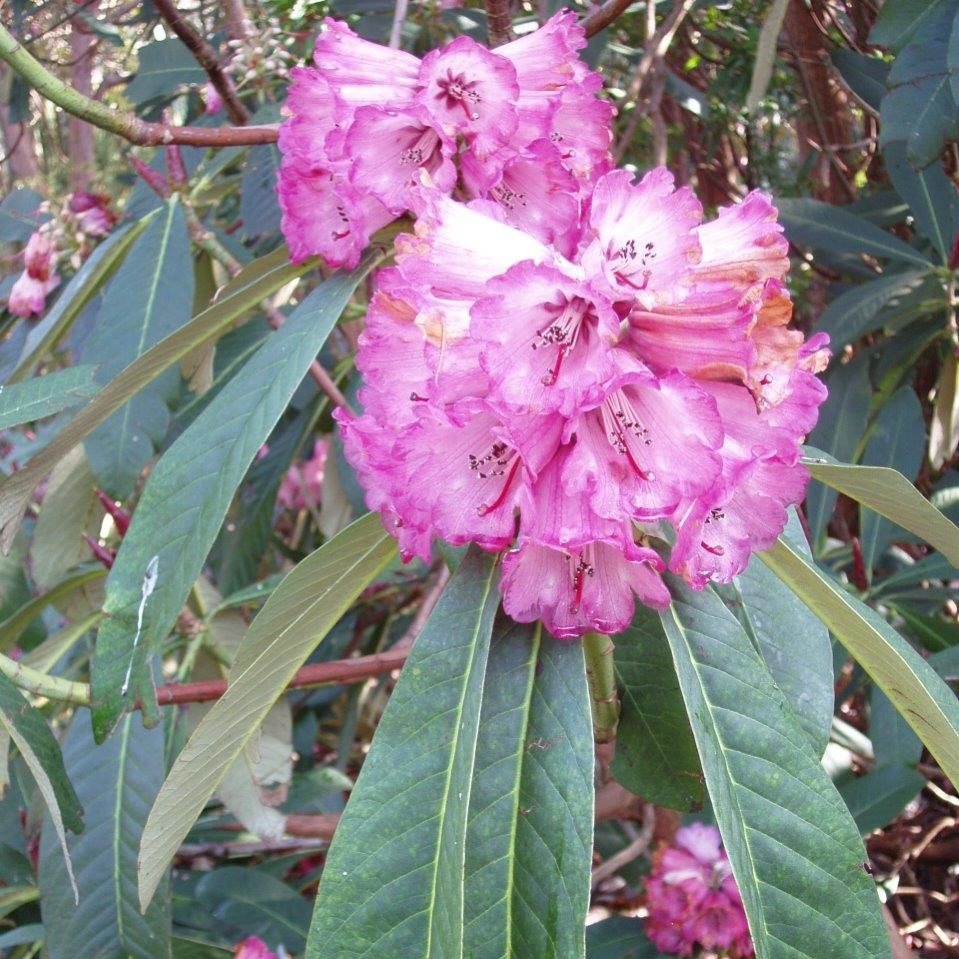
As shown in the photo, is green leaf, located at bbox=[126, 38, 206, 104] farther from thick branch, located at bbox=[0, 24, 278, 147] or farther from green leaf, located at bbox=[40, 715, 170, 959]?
green leaf, located at bbox=[40, 715, 170, 959]

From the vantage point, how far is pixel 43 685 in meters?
0.84

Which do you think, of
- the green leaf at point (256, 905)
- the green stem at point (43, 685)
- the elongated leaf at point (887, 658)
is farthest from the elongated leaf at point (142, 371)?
the green leaf at point (256, 905)

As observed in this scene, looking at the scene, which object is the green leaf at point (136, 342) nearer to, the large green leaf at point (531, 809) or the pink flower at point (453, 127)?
the pink flower at point (453, 127)

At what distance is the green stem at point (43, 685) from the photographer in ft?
2.74

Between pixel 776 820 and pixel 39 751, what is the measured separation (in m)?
0.58

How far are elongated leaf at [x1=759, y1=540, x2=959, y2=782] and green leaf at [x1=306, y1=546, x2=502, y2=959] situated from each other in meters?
0.22

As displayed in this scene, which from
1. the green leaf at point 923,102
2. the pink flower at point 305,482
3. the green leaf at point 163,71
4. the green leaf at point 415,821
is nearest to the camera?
the green leaf at point 415,821

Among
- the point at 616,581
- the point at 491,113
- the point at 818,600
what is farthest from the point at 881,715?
the point at 491,113

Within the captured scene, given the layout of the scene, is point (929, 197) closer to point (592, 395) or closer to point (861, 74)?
point (861, 74)

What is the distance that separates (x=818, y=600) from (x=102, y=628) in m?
0.53

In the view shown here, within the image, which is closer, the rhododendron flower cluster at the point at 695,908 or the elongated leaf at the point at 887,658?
the elongated leaf at the point at 887,658

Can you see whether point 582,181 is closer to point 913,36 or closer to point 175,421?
point 913,36

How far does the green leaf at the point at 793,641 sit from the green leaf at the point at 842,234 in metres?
0.93

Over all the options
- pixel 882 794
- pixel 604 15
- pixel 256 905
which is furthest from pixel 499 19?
pixel 256 905
